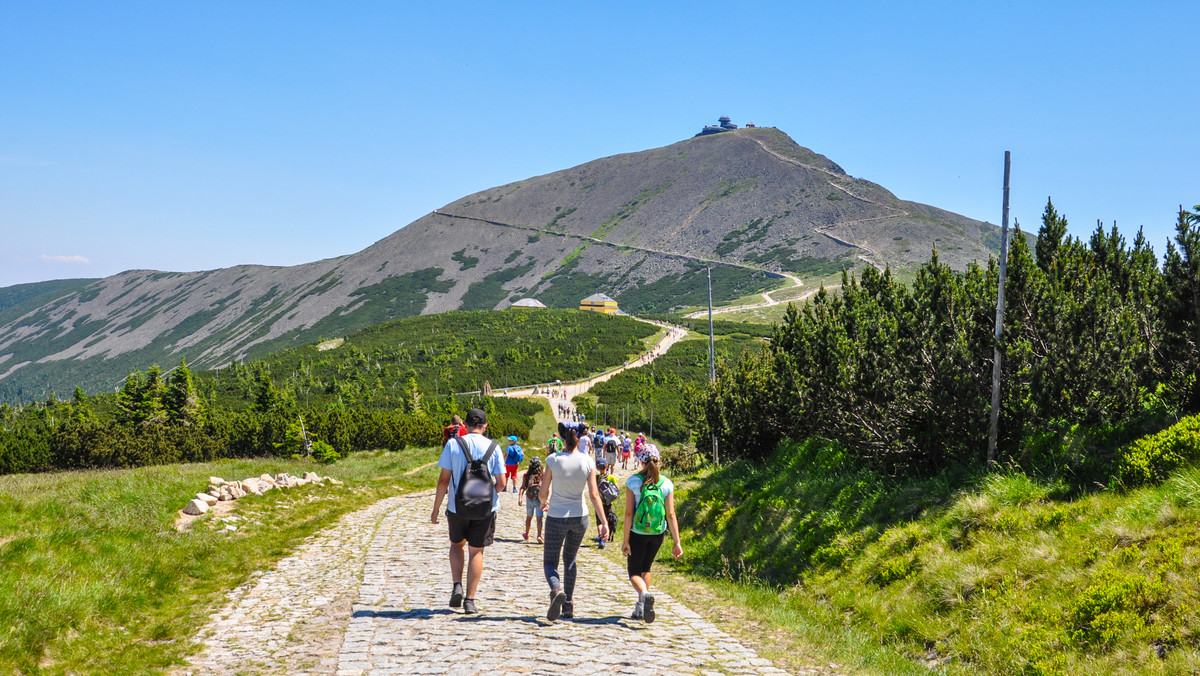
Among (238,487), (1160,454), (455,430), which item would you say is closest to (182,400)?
(238,487)

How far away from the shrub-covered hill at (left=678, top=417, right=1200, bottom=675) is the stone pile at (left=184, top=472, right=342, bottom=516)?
912 cm

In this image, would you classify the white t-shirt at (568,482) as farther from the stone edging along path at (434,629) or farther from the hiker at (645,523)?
the stone edging along path at (434,629)

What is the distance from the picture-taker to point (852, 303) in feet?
56.1

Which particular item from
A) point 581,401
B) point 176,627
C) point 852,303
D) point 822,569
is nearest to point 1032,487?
point 822,569

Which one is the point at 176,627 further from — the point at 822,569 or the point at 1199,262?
the point at 1199,262

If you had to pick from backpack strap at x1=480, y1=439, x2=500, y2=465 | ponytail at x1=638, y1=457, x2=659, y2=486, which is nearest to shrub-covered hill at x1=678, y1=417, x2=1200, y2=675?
ponytail at x1=638, y1=457, x2=659, y2=486

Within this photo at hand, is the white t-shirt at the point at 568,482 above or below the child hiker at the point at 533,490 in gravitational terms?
above

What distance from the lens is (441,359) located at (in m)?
132

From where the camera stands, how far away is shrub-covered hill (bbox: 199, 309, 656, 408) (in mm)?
112000

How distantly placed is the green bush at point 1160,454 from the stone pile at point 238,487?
13998 millimetres

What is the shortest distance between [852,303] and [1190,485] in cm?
936

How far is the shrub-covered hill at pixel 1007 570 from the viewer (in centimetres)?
677

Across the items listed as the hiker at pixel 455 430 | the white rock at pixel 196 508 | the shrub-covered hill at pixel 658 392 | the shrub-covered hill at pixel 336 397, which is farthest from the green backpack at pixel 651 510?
the shrub-covered hill at pixel 658 392

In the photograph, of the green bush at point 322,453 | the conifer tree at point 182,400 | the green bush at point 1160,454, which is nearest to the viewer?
the green bush at point 1160,454
